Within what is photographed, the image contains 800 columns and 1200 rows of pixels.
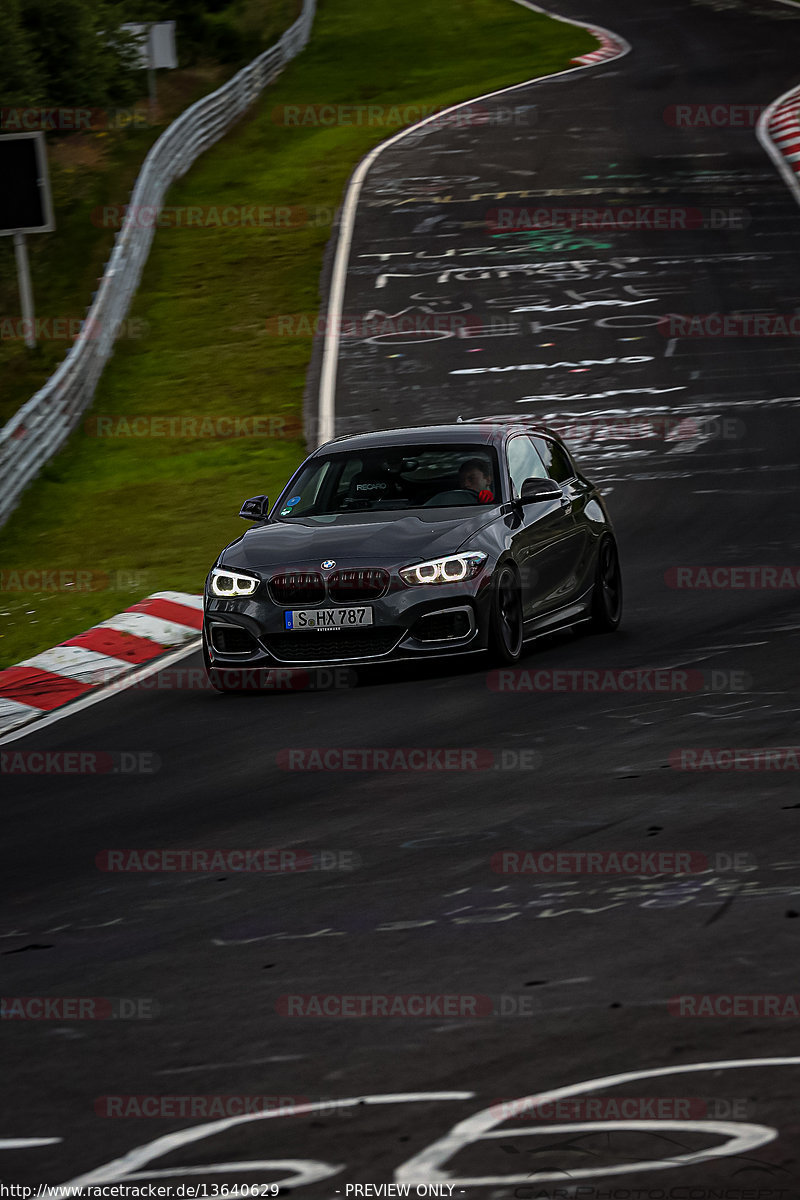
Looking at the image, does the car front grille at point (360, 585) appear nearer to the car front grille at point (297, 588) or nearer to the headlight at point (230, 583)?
the car front grille at point (297, 588)

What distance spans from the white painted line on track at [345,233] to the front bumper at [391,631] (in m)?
9.05

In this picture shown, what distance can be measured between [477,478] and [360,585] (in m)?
1.53

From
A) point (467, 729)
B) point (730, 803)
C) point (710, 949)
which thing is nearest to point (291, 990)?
point (710, 949)

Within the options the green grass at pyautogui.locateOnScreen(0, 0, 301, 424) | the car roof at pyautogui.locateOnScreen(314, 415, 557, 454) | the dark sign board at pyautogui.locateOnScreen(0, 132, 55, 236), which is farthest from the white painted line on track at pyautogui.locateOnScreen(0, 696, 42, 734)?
the dark sign board at pyautogui.locateOnScreen(0, 132, 55, 236)

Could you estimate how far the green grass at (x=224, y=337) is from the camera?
18.7 m

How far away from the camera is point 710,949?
584cm

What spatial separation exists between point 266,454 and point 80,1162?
19.1 m

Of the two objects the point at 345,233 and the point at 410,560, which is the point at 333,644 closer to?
the point at 410,560

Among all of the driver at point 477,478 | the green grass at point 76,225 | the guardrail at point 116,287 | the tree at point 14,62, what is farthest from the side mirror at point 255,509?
the tree at point 14,62

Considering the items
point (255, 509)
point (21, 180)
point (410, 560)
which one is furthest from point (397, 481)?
point (21, 180)

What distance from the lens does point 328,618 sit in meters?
11.6

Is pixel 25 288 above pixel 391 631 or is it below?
above

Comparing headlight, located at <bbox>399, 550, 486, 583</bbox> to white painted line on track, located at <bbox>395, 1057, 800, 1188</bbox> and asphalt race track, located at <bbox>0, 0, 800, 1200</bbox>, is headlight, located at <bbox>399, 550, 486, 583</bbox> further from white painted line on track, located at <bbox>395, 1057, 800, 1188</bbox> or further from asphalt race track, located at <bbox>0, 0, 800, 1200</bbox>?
white painted line on track, located at <bbox>395, 1057, 800, 1188</bbox>

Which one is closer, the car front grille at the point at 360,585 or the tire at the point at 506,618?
the car front grille at the point at 360,585
